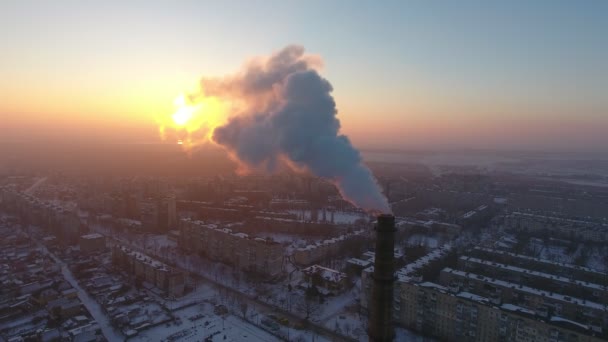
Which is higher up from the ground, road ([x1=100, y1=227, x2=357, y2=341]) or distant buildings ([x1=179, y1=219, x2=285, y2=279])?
distant buildings ([x1=179, y1=219, x2=285, y2=279])

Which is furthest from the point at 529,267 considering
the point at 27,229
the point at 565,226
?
the point at 27,229

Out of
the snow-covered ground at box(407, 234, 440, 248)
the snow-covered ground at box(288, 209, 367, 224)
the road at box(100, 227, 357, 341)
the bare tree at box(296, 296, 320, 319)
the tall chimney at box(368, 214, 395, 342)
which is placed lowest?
the road at box(100, 227, 357, 341)

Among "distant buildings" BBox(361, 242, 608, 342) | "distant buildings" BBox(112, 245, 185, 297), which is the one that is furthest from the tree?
"distant buildings" BBox(361, 242, 608, 342)

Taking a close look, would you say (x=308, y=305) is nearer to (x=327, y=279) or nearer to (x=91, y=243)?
(x=327, y=279)

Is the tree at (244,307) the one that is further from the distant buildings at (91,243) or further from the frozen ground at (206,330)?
the distant buildings at (91,243)

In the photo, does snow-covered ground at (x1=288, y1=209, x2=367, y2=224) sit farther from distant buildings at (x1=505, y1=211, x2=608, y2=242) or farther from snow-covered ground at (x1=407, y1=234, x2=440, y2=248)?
distant buildings at (x1=505, y1=211, x2=608, y2=242)

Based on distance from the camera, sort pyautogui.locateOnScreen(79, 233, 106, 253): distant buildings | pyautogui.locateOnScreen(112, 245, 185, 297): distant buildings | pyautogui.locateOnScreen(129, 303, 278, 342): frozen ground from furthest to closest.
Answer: pyautogui.locateOnScreen(79, 233, 106, 253): distant buildings
pyautogui.locateOnScreen(112, 245, 185, 297): distant buildings
pyautogui.locateOnScreen(129, 303, 278, 342): frozen ground

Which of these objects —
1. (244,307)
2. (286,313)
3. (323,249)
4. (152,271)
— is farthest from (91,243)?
(286,313)

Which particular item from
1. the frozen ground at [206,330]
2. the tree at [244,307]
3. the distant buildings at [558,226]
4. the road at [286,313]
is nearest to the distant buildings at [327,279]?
the road at [286,313]
